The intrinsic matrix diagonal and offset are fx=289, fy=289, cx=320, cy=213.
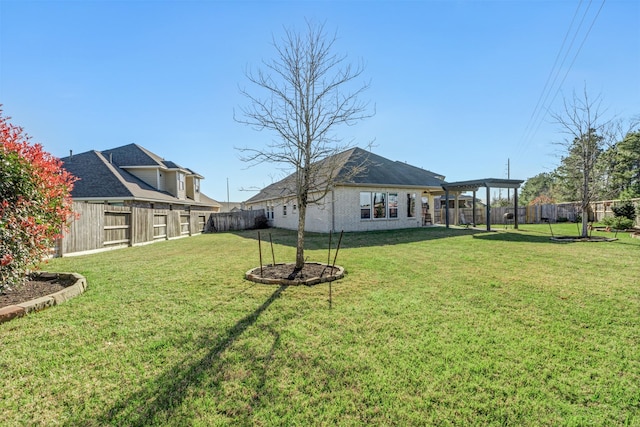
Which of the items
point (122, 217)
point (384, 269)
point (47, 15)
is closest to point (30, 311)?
point (384, 269)

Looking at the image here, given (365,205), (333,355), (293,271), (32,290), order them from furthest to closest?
(365,205)
(293,271)
(32,290)
(333,355)

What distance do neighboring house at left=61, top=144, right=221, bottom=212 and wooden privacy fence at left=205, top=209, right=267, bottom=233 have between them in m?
3.58

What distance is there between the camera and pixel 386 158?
69.5 ft

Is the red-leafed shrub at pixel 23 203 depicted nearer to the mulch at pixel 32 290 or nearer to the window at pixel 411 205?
the mulch at pixel 32 290

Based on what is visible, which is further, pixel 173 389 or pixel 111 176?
pixel 111 176

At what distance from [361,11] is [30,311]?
955 centimetres

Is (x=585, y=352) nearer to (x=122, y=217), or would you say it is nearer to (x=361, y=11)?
(x=361, y=11)

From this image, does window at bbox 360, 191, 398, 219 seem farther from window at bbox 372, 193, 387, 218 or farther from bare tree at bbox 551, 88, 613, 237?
bare tree at bbox 551, 88, 613, 237

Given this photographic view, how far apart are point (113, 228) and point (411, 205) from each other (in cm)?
1533

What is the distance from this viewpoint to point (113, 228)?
431 inches

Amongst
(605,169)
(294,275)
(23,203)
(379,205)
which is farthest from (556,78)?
(23,203)

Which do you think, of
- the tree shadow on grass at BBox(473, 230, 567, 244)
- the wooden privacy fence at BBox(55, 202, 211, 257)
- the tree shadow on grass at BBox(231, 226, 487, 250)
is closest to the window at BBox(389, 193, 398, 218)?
the tree shadow on grass at BBox(231, 226, 487, 250)

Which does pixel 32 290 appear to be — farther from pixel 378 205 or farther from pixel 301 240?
pixel 378 205

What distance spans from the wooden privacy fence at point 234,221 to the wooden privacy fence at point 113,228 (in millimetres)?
4862
